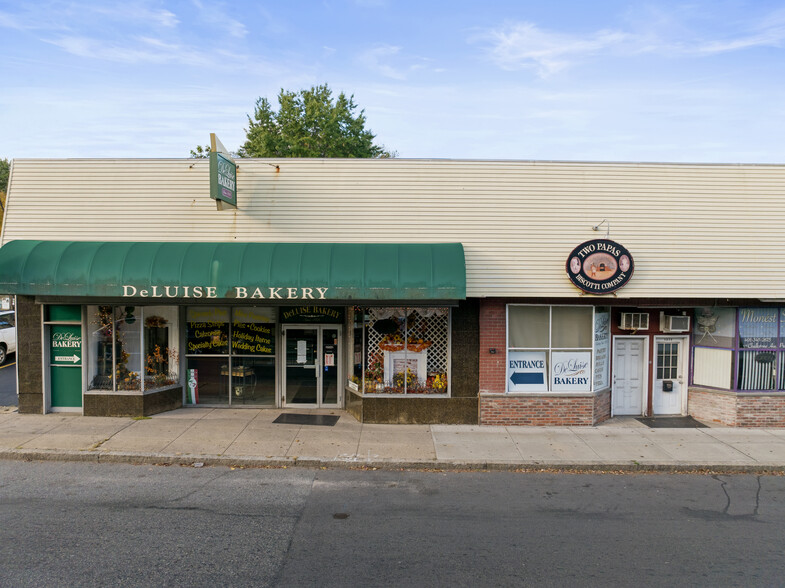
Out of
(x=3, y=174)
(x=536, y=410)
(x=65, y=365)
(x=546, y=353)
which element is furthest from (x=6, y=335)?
(x=3, y=174)

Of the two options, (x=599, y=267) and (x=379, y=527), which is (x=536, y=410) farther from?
(x=379, y=527)

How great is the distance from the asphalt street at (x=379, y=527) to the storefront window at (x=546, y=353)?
2.96 meters

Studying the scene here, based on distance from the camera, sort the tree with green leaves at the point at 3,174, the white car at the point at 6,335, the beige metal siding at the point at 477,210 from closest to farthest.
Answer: the beige metal siding at the point at 477,210 < the white car at the point at 6,335 < the tree with green leaves at the point at 3,174

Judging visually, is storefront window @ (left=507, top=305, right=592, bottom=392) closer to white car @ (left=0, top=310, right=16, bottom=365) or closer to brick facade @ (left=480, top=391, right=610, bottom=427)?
brick facade @ (left=480, top=391, right=610, bottom=427)

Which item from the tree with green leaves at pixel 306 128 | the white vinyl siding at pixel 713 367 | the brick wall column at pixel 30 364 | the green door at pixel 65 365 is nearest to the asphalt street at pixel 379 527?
the green door at pixel 65 365

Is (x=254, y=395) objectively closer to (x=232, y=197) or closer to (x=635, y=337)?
(x=232, y=197)

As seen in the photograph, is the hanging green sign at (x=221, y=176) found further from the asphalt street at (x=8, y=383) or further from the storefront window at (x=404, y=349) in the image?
the asphalt street at (x=8, y=383)

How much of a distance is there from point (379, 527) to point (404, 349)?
17.0 ft

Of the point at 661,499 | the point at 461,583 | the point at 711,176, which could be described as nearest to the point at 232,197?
the point at 461,583

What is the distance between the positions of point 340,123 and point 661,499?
31.9 metres

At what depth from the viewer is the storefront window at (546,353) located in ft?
37.2

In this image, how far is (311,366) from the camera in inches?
489

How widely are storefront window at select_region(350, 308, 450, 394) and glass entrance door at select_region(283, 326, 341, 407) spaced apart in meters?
1.27

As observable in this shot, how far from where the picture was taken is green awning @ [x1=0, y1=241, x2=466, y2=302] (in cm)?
1009
